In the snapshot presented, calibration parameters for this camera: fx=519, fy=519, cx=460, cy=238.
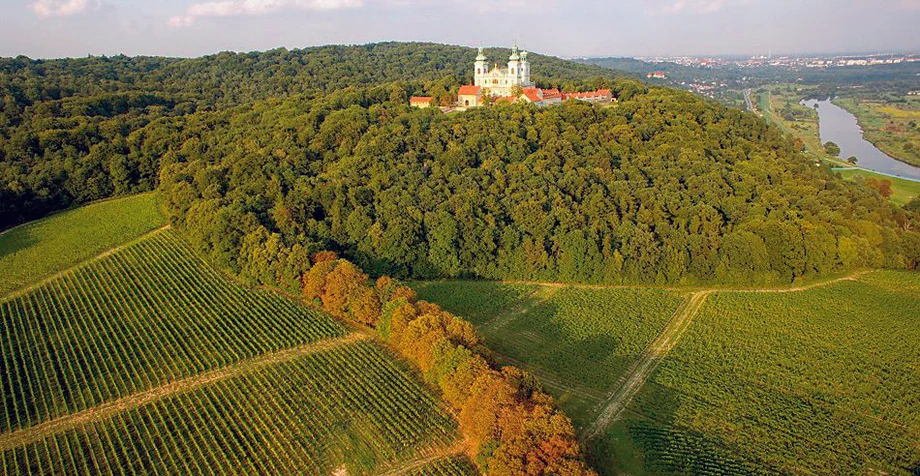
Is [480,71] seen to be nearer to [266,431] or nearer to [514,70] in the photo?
[514,70]

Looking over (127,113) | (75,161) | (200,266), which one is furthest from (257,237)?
(127,113)

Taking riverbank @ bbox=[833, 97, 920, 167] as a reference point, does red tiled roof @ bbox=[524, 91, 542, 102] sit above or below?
above

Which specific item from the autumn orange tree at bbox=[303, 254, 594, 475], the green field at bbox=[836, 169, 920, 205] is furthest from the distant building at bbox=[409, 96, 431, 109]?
the green field at bbox=[836, 169, 920, 205]

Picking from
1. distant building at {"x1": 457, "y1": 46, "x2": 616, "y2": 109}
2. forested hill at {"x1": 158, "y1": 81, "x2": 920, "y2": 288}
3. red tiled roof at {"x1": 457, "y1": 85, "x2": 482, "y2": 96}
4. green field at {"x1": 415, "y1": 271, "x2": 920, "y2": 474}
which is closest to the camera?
green field at {"x1": 415, "y1": 271, "x2": 920, "y2": 474}

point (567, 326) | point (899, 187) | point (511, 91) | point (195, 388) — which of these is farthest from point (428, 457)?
point (899, 187)

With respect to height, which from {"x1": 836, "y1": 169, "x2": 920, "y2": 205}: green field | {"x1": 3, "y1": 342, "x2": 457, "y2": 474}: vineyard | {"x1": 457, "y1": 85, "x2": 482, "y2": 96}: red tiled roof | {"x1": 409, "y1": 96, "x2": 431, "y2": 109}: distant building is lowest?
{"x1": 3, "y1": 342, "x2": 457, "y2": 474}: vineyard

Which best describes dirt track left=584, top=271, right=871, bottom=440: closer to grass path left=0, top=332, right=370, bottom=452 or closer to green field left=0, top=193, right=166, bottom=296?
grass path left=0, top=332, right=370, bottom=452

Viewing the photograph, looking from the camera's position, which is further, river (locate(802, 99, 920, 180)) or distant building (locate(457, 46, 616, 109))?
river (locate(802, 99, 920, 180))
